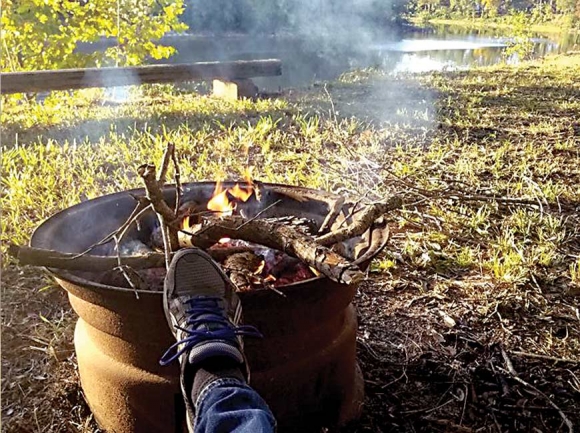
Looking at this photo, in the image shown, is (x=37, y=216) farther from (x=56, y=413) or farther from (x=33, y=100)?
(x=33, y=100)

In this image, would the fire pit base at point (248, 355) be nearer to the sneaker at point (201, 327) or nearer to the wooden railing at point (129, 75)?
the sneaker at point (201, 327)

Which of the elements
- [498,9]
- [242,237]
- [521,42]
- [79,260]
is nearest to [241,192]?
[242,237]

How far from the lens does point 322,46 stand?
53.7 feet

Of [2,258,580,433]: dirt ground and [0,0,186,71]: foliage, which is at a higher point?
[0,0,186,71]: foliage

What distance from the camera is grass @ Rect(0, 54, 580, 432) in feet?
7.36

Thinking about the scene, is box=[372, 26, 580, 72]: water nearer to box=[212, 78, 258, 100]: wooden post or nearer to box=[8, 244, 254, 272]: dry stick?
box=[212, 78, 258, 100]: wooden post

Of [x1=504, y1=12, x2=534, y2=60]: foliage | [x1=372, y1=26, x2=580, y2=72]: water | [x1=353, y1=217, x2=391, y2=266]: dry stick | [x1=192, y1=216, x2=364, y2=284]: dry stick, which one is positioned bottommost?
[x1=372, y1=26, x2=580, y2=72]: water

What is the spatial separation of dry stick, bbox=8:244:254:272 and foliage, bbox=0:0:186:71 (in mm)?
5447

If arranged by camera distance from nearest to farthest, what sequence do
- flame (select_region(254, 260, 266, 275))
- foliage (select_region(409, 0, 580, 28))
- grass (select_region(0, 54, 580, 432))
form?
flame (select_region(254, 260, 266, 275)), grass (select_region(0, 54, 580, 432)), foliage (select_region(409, 0, 580, 28))

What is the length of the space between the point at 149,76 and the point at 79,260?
4.98 meters

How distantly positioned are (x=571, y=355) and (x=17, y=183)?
3.42 m

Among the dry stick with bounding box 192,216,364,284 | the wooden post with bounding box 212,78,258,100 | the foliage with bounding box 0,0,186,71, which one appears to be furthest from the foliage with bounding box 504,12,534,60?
the dry stick with bounding box 192,216,364,284

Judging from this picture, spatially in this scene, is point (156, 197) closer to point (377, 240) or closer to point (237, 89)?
point (377, 240)

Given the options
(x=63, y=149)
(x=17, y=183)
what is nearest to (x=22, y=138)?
(x=63, y=149)
